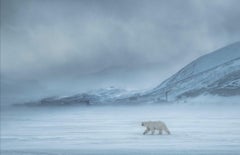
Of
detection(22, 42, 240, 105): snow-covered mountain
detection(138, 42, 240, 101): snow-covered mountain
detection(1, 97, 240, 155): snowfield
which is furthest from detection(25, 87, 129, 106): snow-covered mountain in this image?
detection(138, 42, 240, 101): snow-covered mountain

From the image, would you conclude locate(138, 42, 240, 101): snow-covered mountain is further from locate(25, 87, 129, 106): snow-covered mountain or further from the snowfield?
locate(25, 87, 129, 106): snow-covered mountain

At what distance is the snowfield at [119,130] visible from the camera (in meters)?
6.33

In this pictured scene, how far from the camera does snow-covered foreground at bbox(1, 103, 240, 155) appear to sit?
20.8ft

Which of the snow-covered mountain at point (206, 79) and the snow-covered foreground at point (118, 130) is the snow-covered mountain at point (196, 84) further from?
the snow-covered foreground at point (118, 130)

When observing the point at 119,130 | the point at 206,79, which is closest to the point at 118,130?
the point at 119,130

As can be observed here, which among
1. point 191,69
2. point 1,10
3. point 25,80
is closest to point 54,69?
point 25,80

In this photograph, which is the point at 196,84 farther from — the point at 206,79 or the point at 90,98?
the point at 90,98

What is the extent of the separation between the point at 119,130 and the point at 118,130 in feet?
0.09

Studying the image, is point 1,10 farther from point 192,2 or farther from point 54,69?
point 192,2

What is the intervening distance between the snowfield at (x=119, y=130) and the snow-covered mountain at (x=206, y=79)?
208 mm

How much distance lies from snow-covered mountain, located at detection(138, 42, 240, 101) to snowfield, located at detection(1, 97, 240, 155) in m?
0.21

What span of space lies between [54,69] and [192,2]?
2.53 m

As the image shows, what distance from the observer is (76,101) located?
1084 cm

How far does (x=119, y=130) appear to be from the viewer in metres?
8.66
